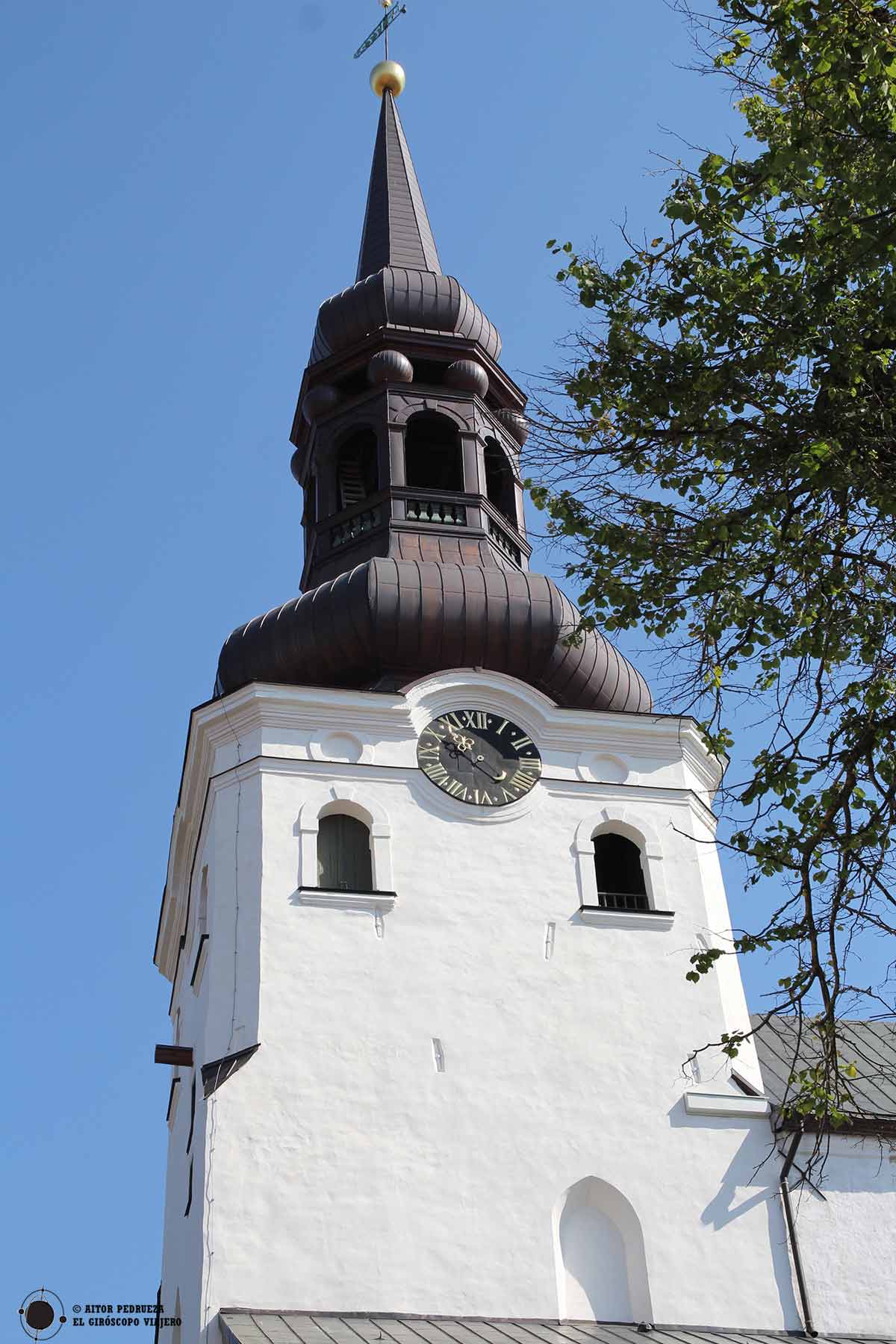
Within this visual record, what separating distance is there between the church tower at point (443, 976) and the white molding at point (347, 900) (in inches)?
0.9

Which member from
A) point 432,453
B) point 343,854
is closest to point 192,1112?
point 343,854

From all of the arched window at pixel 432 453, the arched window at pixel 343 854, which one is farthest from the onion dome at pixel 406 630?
the arched window at pixel 432 453

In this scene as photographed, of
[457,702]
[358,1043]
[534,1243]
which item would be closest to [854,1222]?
[534,1243]

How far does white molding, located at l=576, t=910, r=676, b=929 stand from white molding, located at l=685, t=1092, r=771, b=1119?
1874 millimetres

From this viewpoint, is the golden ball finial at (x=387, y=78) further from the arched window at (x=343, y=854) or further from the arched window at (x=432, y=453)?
the arched window at (x=343, y=854)

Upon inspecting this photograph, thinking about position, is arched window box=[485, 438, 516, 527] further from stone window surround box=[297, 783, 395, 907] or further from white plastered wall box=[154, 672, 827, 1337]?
stone window surround box=[297, 783, 395, 907]

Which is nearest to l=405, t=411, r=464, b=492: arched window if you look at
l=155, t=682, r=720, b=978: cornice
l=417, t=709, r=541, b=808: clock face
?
l=155, t=682, r=720, b=978: cornice

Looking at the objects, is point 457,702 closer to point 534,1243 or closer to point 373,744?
point 373,744

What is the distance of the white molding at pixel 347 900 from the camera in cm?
1958

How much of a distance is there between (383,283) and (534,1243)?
12923 mm

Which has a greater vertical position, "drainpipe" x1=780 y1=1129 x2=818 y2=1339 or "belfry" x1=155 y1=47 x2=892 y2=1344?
"belfry" x1=155 y1=47 x2=892 y2=1344

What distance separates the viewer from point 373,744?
2086 cm

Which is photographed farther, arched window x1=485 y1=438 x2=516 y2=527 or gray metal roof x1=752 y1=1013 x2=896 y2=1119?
arched window x1=485 y1=438 x2=516 y2=527

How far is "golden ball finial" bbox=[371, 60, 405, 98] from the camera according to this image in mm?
31172
